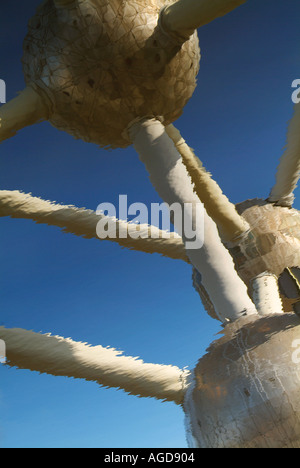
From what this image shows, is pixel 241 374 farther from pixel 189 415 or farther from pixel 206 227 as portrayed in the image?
pixel 206 227

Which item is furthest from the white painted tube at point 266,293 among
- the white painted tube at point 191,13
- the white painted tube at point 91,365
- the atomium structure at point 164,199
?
the white painted tube at point 191,13

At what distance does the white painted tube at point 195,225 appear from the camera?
95.9 inches

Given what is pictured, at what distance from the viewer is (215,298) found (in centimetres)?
250

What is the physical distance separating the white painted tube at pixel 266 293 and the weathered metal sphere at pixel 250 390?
54.3 inches

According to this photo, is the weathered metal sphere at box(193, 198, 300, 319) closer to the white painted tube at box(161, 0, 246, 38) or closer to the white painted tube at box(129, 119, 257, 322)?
the white painted tube at box(129, 119, 257, 322)

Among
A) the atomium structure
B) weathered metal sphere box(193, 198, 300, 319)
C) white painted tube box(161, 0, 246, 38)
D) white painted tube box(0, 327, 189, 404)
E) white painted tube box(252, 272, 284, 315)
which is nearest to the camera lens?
the atomium structure

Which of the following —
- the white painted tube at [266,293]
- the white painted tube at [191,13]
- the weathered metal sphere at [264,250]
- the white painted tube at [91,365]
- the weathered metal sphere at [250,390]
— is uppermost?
the white painted tube at [191,13]


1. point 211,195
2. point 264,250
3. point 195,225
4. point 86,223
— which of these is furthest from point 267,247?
point 86,223

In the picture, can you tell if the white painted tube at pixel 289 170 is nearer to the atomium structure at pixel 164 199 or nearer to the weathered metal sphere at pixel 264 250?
the atomium structure at pixel 164 199

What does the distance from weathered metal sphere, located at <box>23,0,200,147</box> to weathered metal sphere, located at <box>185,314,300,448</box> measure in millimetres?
1702

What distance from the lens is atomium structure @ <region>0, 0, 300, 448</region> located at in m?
1.74

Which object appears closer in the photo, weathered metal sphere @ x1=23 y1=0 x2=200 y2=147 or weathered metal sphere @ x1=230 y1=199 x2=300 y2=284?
weathered metal sphere @ x1=23 y1=0 x2=200 y2=147

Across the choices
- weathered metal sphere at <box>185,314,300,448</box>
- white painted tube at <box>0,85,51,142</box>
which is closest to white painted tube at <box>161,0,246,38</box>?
white painted tube at <box>0,85,51,142</box>

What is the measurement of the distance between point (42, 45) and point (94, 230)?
1.32m
